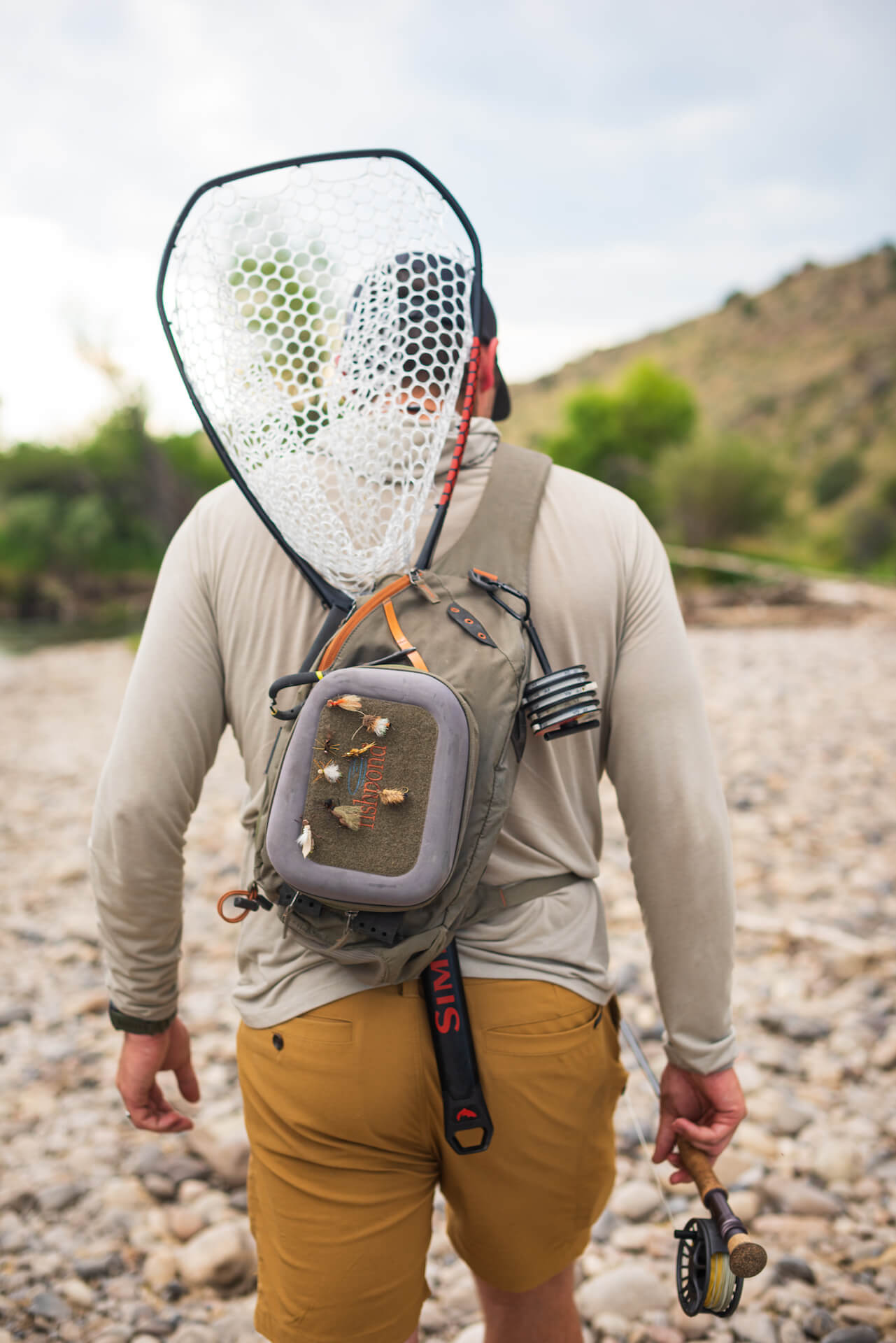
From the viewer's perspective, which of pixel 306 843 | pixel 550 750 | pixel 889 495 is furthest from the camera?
pixel 889 495

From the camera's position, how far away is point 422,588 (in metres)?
1.21

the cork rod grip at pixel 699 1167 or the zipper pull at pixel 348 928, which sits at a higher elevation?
the zipper pull at pixel 348 928

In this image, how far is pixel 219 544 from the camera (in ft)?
4.52

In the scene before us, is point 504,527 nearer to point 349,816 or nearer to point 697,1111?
point 349,816

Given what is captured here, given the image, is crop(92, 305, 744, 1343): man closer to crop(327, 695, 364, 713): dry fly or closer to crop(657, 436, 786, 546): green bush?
crop(327, 695, 364, 713): dry fly

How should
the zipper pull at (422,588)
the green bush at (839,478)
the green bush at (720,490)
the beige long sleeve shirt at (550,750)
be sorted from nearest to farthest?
the zipper pull at (422,588) → the beige long sleeve shirt at (550,750) → the green bush at (720,490) → the green bush at (839,478)

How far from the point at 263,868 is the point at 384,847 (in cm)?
18

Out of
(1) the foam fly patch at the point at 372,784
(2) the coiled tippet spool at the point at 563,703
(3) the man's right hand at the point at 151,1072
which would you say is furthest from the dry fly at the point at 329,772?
(3) the man's right hand at the point at 151,1072

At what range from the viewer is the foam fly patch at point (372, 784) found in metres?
1.10

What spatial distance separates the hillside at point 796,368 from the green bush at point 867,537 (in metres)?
8.88

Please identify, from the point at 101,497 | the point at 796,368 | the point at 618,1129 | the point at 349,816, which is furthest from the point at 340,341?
the point at 796,368

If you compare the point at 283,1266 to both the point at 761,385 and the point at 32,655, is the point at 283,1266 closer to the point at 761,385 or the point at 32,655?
the point at 32,655

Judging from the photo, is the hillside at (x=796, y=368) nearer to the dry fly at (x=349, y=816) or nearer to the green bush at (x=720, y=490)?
the green bush at (x=720, y=490)

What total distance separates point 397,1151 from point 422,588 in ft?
A: 2.65
